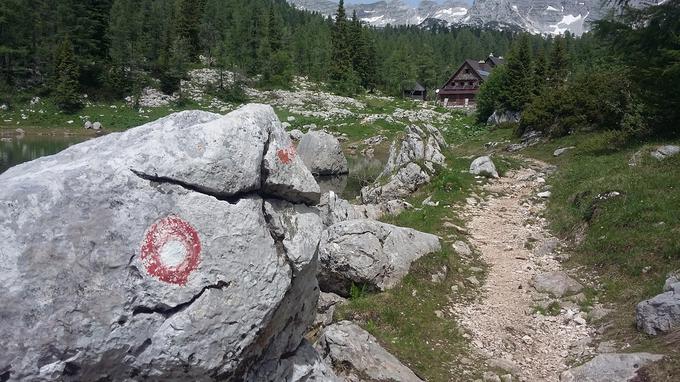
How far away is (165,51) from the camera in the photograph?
281 feet

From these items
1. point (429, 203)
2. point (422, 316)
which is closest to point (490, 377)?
point (422, 316)

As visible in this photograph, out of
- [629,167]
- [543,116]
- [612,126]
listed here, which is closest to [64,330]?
[629,167]

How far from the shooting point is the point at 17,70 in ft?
234

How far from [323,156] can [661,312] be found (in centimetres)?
2959

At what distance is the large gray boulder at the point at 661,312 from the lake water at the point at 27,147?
33323mm

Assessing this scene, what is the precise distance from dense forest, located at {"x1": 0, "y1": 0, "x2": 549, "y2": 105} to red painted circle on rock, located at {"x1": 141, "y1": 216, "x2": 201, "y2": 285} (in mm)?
70680

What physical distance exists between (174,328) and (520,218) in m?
15.0

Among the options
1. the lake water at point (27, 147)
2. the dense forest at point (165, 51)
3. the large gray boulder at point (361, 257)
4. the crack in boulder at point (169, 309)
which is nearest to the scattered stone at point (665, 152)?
the large gray boulder at point (361, 257)

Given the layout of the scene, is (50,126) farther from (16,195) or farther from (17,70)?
(16,195)

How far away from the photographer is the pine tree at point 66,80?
217ft

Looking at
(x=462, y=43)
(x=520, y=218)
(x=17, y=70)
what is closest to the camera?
(x=520, y=218)

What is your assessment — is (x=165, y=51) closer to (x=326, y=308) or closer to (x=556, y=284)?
(x=326, y=308)

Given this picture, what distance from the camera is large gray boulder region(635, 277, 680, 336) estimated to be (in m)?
8.52

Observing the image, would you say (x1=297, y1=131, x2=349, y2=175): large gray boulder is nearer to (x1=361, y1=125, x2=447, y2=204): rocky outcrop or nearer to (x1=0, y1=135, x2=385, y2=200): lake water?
(x1=0, y1=135, x2=385, y2=200): lake water
